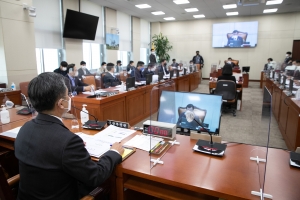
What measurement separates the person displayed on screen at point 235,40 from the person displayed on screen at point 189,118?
33.8 feet

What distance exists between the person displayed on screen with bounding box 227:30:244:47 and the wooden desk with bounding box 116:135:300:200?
10510 millimetres

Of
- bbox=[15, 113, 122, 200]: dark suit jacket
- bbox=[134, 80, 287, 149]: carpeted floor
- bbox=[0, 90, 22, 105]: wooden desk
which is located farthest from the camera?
bbox=[0, 90, 22, 105]: wooden desk

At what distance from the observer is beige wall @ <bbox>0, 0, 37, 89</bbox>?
14.9 feet

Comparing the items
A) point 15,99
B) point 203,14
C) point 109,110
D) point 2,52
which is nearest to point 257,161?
point 109,110

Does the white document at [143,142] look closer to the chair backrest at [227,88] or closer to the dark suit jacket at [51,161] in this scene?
the dark suit jacket at [51,161]

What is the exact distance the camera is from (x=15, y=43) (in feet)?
15.7

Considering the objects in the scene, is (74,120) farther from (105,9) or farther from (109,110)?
(105,9)

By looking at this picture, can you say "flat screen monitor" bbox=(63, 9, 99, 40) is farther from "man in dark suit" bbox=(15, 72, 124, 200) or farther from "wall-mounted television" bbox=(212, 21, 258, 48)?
"wall-mounted television" bbox=(212, 21, 258, 48)

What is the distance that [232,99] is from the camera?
477 cm

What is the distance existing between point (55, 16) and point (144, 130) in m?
6.11

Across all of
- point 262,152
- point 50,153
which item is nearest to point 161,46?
point 262,152

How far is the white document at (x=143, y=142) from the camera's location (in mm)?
1581

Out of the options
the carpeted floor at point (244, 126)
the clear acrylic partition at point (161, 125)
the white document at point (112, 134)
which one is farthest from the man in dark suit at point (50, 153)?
the carpeted floor at point (244, 126)

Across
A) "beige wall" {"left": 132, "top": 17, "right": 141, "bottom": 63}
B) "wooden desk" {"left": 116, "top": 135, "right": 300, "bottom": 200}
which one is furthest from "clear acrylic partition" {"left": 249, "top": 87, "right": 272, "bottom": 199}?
"beige wall" {"left": 132, "top": 17, "right": 141, "bottom": 63}
